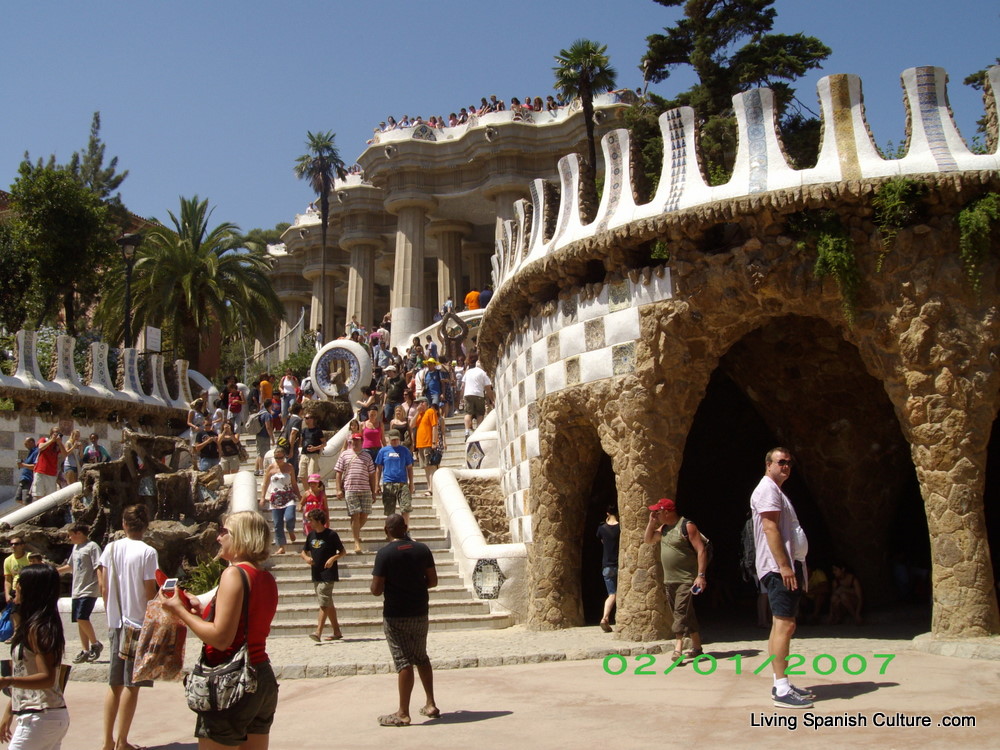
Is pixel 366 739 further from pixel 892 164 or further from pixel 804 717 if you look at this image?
pixel 892 164

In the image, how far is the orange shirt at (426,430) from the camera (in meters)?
16.7

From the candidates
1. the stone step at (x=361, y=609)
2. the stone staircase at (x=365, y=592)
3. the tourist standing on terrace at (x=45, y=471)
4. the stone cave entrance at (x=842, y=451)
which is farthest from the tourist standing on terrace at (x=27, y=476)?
the stone cave entrance at (x=842, y=451)

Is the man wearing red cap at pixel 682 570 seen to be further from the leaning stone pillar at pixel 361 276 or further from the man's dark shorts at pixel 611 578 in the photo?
the leaning stone pillar at pixel 361 276

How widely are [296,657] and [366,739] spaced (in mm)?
3581

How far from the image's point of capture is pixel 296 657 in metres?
9.92

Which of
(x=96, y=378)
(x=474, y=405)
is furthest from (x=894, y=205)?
(x=96, y=378)

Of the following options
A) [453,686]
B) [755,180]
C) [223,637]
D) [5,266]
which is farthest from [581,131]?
[223,637]

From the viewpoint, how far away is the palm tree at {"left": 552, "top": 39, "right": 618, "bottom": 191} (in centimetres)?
3278

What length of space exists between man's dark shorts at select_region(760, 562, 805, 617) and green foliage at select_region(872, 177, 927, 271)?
4230 mm

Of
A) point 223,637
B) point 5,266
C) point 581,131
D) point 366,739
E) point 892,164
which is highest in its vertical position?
point 581,131

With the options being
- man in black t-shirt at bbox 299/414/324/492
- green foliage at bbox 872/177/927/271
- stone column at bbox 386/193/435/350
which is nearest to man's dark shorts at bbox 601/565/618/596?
green foliage at bbox 872/177/927/271

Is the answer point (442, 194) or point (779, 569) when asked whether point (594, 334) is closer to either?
point (779, 569)

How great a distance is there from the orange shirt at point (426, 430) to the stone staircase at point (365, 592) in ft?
5.18
